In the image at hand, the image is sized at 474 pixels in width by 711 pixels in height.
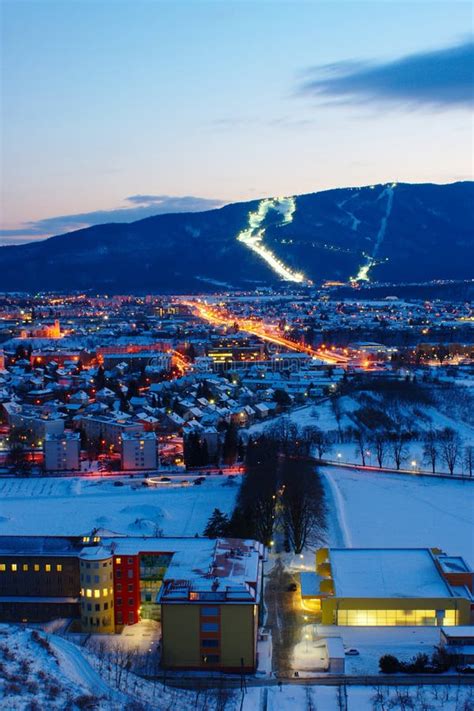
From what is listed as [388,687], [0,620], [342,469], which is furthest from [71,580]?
[342,469]

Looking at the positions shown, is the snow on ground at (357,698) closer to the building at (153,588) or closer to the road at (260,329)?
the building at (153,588)

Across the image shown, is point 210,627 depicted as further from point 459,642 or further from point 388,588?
point 459,642

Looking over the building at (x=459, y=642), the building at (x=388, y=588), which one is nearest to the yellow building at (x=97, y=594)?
the building at (x=388, y=588)

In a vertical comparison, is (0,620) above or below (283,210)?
below

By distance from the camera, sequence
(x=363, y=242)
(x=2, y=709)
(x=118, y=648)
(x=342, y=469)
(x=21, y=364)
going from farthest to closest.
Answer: (x=363, y=242) < (x=21, y=364) < (x=342, y=469) < (x=118, y=648) < (x=2, y=709)

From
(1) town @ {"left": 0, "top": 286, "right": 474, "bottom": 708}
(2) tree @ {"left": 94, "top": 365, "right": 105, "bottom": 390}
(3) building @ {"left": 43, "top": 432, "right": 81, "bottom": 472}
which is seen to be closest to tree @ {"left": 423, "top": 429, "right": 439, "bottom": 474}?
(1) town @ {"left": 0, "top": 286, "right": 474, "bottom": 708}

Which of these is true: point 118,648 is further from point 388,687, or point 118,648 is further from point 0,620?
point 388,687
